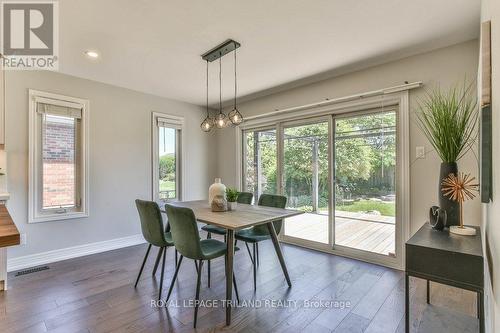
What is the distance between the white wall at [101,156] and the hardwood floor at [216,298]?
1.52 ft

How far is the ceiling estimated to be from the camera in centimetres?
196

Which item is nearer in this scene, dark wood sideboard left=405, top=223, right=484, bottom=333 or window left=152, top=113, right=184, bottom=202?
dark wood sideboard left=405, top=223, right=484, bottom=333

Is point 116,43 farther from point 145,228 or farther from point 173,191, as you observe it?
point 173,191

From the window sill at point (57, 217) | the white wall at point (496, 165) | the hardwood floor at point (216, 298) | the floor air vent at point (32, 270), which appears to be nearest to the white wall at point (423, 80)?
the hardwood floor at point (216, 298)

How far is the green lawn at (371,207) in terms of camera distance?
3023 millimetres

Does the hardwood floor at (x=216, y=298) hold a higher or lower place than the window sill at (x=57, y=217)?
lower

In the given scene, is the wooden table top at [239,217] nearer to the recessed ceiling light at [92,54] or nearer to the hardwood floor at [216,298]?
the hardwood floor at [216,298]

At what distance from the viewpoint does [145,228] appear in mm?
2461

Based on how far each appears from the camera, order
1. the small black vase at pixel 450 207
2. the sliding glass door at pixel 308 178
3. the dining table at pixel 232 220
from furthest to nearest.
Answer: the sliding glass door at pixel 308 178 < the dining table at pixel 232 220 < the small black vase at pixel 450 207

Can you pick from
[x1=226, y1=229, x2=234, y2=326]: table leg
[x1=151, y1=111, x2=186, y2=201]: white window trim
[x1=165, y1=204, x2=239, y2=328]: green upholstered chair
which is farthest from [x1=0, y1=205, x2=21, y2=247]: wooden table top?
[x1=151, y1=111, x2=186, y2=201]: white window trim

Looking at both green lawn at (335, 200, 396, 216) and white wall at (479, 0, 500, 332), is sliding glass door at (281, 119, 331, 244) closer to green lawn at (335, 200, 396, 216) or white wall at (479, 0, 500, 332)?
green lawn at (335, 200, 396, 216)

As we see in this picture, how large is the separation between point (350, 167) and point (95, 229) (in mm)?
3638

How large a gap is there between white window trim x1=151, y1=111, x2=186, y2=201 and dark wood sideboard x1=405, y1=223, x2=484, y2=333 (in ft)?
12.0

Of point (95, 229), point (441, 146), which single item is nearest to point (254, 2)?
point (441, 146)
